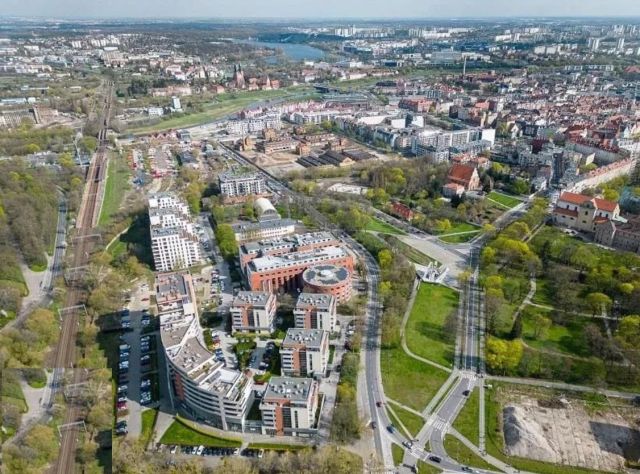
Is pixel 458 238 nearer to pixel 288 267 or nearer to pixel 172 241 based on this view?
pixel 288 267

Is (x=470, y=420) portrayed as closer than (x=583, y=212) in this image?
Yes

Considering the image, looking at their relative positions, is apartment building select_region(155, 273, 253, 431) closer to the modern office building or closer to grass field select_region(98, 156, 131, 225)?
the modern office building

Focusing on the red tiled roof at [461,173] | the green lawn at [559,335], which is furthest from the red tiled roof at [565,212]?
the green lawn at [559,335]

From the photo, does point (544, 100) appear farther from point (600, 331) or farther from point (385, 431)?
point (385, 431)

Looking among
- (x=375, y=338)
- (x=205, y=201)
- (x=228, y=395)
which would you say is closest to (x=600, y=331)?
(x=375, y=338)

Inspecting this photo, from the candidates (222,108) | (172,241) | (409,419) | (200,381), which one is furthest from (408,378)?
(222,108)

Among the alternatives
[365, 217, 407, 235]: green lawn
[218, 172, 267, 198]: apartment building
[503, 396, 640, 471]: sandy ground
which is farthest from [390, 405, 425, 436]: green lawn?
[218, 172, 267, 198]: apartment building
